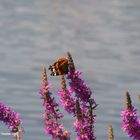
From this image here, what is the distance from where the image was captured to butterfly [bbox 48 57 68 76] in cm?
1320

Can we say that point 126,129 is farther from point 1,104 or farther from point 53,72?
point 1,104

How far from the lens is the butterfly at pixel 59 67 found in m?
13.2

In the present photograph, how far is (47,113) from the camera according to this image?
1320 centimetres

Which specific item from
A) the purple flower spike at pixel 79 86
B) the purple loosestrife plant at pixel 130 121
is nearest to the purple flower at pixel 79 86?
the purple flower spike at pixel 79 86

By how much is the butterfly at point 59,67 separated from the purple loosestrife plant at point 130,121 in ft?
6.84

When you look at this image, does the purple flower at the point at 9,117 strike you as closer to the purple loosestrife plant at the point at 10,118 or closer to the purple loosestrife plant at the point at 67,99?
the purple loosestrife plant at the point at 10,118

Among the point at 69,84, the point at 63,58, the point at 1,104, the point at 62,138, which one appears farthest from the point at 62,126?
the point at 1,104

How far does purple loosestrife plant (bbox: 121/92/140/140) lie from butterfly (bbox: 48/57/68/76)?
2083mm

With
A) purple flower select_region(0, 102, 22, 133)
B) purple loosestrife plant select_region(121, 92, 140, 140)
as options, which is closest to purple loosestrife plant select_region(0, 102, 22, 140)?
purple flower select_region(0, 102, 22, 133)

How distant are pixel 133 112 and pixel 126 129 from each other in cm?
54

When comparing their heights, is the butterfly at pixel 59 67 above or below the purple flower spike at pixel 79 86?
above

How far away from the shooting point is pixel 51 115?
13.1 meters

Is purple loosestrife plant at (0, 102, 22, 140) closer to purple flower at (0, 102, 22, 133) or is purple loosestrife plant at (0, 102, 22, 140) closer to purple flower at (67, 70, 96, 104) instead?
purple flower at (0, 102, 22, 133)

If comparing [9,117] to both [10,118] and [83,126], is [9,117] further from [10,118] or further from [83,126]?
[83,126]
